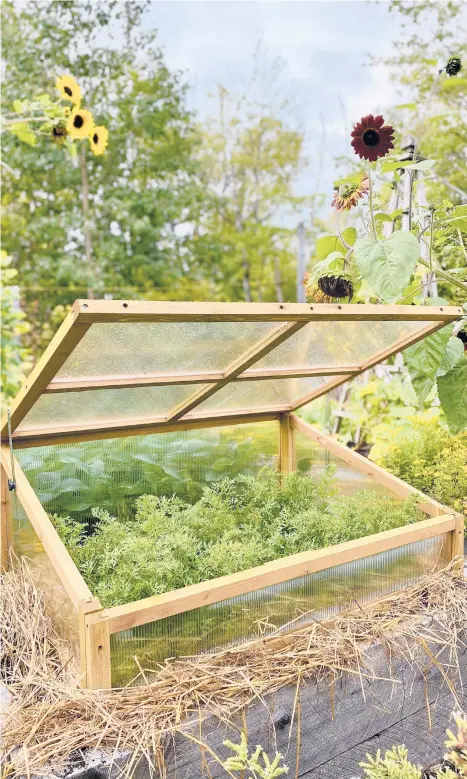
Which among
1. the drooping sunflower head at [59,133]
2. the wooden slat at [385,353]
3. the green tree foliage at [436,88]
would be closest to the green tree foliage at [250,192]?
the green tree foliage at [436,88]

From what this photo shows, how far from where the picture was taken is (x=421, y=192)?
10.8 ft

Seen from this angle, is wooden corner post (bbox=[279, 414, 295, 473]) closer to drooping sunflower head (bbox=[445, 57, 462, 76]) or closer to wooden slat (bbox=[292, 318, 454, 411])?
wooden slat (bbox=[292, 318, 454, 411])

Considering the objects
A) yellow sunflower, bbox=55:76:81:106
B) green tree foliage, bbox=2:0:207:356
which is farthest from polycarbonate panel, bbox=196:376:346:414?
green tree foliage, bbox=2:0:207:356

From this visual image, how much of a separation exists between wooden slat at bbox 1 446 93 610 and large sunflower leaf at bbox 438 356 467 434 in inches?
50.2

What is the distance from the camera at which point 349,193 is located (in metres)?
2.16

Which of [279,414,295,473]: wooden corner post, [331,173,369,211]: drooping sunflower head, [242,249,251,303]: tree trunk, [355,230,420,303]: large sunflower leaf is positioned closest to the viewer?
[355,230,420,303]: large sunflower leaf

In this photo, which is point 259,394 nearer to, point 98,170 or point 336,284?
point 336,284

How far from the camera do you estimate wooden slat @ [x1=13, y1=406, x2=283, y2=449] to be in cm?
205

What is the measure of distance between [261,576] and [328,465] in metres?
0.86

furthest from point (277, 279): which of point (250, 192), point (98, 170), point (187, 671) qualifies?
point (187, 671)

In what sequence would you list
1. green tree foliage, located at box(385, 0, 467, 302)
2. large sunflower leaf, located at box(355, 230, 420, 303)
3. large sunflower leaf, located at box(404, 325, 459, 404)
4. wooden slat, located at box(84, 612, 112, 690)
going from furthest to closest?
1. green tree foliage, located at box(385, 0, 467, 302)
2. large sunflower leaf, located at box(404, 325, 459, 404)
3. large sunflower leaf, located at box(355, 230, 420, 303)
4. wooden slat, located at box(84, 612, 112, 690)

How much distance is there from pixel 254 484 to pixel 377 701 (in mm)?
852

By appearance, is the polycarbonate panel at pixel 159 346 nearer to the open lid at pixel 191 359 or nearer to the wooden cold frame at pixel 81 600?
the open lid at pixel 191 359

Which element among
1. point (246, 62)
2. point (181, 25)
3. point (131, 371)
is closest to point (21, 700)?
point (131, 371)
